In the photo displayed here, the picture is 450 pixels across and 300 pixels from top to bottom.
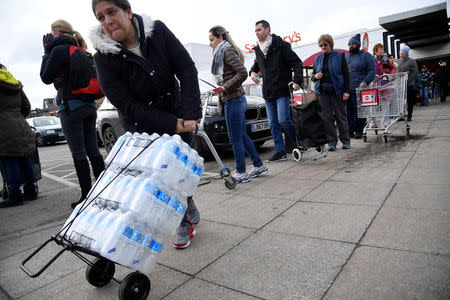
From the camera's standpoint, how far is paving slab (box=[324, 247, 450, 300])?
1.64 m

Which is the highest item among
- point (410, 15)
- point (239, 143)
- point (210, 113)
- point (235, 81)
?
point (410, 15)

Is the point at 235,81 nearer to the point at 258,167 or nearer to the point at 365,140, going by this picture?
the point at 258,167

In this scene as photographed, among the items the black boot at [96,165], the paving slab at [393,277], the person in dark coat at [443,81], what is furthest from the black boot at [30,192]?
the person in dark coat at [443,81]

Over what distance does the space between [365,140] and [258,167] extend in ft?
10.0

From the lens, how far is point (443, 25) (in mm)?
15586

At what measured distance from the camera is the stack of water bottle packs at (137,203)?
1670 mm

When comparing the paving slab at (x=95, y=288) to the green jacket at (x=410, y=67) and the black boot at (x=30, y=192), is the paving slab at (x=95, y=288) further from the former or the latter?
the green jacket at (x=410, y=67)

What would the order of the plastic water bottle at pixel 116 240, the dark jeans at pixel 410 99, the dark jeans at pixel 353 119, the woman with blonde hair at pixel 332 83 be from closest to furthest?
the plastic water bottle at pixel 116 240
the woman with blonde hair at pixel 332 83
the dark jeans at pixel 353 119
the dark jeans at pixel 410 99

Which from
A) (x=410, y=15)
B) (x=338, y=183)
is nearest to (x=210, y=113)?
(x=338, y=183)

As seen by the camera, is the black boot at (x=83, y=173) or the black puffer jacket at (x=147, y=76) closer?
the black puffer jacket at (x=147, y=76)

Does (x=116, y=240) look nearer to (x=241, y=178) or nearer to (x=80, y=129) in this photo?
(x=80, y=129)

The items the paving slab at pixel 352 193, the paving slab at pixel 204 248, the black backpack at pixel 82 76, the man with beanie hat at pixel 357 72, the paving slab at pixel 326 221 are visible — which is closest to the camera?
the paving slab at pixel 204 248

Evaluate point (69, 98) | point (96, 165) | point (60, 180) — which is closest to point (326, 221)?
point (96, 165)

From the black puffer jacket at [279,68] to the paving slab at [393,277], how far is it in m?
3.55
